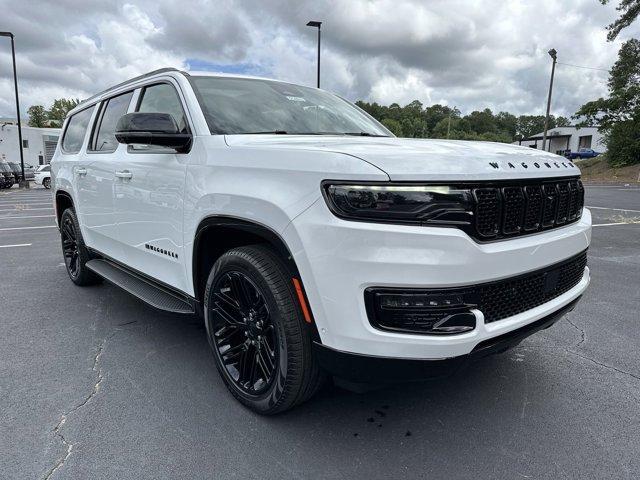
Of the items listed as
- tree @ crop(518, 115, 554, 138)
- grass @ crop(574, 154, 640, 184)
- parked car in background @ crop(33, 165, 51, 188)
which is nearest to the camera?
parked car in background @ crop(33, 165, 51, 188)

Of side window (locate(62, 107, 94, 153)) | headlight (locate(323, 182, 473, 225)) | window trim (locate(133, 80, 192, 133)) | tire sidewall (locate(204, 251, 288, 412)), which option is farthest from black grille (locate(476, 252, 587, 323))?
side window (locate(62, 107, 94, 153))

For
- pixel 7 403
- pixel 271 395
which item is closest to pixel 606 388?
pixel 271 395

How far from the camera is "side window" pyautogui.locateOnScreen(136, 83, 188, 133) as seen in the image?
307cm

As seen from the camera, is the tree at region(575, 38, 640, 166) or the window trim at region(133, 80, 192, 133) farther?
the tree at region(575, 38, 640, 166)

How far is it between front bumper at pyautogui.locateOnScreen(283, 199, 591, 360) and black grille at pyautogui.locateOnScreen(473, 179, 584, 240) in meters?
0.08

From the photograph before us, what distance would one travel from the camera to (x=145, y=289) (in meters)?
3.50

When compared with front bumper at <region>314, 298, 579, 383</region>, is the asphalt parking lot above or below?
below

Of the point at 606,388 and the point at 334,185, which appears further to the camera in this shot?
the point at 606,388

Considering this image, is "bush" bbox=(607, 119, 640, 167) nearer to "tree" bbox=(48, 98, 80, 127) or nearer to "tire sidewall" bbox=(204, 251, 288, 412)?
"tire sidewall" bbox=(204, 251, 288, 412)

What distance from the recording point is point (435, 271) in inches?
73.3

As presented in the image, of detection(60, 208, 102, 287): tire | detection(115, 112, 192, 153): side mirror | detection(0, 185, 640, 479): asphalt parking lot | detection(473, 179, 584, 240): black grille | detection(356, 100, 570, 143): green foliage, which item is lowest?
detection(0, 185, 640, 479): asphalt parking lot

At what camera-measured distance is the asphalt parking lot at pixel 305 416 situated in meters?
2.17

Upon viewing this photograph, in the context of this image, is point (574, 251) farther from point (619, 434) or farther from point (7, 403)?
point (7, 403)

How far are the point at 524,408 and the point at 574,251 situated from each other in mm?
Answer: 903
